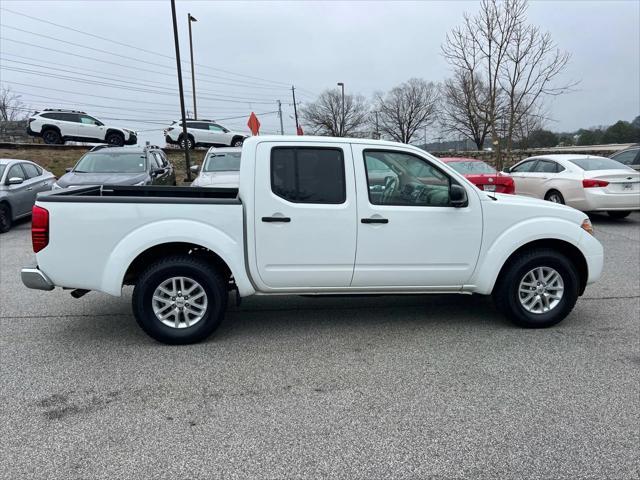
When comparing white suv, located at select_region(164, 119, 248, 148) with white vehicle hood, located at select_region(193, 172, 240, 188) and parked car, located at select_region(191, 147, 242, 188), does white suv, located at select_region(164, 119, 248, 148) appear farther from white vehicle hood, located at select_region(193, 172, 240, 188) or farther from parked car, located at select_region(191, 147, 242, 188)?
white vehicle hood, located at select_region(193, 172, 240, 188)

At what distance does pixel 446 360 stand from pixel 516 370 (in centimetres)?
54

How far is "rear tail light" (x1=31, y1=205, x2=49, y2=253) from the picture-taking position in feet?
13.2

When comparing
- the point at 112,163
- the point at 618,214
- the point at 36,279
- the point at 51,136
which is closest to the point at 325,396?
the point at 36,279

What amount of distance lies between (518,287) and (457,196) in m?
1.11

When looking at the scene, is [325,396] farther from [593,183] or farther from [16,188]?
[16,188]

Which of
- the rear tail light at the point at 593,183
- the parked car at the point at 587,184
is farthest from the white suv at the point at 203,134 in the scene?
the rear tail light at the point at 593,183

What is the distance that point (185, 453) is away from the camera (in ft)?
9.21

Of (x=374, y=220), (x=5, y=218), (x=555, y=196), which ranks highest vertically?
(x=374, y=220)

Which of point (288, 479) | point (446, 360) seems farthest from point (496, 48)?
point (288, 479)

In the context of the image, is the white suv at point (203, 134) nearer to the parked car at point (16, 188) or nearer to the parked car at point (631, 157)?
the parked car at point (16, 188)

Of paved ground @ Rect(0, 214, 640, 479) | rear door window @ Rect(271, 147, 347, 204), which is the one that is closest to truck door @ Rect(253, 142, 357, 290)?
rear door window @ Rect(271, 147, 347, 204)

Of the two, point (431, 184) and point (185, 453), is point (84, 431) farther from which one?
point (431, 184)

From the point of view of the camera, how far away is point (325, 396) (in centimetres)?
347

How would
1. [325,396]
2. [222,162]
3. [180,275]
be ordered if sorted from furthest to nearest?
[222,162]
[180,275]
[325,396]
